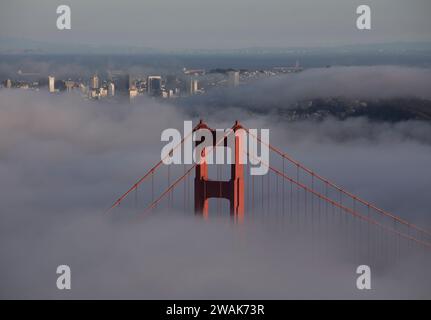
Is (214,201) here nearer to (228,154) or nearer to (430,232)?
(228,154)

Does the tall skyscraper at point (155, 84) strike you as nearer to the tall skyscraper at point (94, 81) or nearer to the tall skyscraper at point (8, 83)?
the tall skyscraper at point (94, 81)

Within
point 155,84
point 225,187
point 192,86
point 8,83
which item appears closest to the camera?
point 225,187

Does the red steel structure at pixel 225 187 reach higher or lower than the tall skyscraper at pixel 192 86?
lower

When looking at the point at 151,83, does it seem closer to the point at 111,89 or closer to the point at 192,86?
the point at 192,86

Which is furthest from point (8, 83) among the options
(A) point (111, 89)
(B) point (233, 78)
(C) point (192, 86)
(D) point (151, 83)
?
(B) point (233, 78)

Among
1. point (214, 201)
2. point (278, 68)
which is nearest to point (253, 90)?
point (278, 68)

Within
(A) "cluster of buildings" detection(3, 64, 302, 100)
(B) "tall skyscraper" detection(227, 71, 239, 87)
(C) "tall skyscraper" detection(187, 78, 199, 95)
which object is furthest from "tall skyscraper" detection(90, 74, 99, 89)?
(B) "tall skyscraper" detection(227, 71, 239, 87)

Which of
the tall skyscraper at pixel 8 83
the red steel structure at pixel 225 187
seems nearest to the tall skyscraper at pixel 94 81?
the tall skyscraper at pixel 8 83

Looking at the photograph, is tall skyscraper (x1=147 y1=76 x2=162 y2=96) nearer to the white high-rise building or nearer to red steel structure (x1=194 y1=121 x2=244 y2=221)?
the white high-rise building

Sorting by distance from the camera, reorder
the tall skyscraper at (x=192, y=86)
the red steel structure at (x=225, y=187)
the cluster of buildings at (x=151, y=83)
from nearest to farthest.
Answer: the red steel structure at (x=225, y=187) → the tall skyscraper at (x=192, y=86) → the cluster of buildings at (x=151, y=83)
